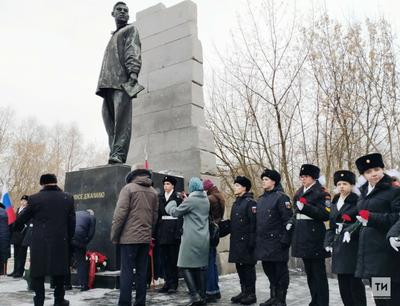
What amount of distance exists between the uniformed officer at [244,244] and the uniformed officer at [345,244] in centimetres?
147

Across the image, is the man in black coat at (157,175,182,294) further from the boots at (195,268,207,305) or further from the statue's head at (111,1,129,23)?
the statue's head at (111,1,129,23)

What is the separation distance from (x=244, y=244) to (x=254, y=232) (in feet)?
0.73

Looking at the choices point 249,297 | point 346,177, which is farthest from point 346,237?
point 249,297

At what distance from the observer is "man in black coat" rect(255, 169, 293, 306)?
5719mm

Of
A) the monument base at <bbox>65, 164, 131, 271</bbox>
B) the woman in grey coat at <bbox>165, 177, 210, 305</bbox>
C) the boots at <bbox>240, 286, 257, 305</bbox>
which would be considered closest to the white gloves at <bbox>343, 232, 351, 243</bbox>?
the boots at <bbox>240, 286, 257, 305</bbox>

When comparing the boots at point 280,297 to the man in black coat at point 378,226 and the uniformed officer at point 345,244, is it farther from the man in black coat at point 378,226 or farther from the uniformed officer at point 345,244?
the man in black coat at point 378,226

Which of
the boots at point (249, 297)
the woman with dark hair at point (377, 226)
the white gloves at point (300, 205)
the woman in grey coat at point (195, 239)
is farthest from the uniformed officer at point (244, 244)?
the woman with dark hair at point (377, 226)

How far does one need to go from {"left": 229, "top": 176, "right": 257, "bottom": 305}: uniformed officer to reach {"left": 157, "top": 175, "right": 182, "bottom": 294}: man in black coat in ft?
3.43

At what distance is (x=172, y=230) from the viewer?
23.3 ft

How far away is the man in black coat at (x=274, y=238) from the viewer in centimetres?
572

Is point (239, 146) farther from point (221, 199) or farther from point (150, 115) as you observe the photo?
point (221, 199)

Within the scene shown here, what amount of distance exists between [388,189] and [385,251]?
0.60m

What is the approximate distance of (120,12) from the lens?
879 cm

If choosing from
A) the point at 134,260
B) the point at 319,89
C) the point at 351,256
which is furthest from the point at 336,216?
the point at 319,89
